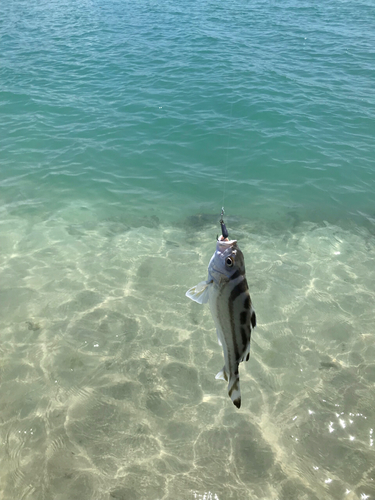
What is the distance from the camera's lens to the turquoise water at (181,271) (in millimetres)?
6746

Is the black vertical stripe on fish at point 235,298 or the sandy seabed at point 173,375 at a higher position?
the black vertical stripe on fish at point 235,298

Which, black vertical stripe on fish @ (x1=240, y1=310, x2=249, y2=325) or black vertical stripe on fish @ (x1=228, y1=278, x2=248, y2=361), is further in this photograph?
black vertical stripe on fish @ (x1=240, y1=310, x2=249, y2=325)

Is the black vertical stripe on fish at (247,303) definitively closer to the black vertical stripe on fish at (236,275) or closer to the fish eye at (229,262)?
the black vertical stripe on fish at (236,275)

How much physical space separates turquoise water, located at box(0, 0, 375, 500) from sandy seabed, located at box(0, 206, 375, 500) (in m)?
0.03

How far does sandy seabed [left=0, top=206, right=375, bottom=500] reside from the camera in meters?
6.50

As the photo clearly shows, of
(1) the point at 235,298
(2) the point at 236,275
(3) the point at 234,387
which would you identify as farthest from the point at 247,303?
(3) the point at 234,387

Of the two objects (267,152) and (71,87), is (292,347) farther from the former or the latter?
(71,87)

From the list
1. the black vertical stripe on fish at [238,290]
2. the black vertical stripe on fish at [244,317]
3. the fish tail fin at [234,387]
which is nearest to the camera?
the black vertical stripe on fish at [238,290]

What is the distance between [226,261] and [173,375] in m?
5.11

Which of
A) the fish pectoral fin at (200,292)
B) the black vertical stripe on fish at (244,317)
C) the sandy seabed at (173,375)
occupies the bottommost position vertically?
the sandy seabed at (173,375)

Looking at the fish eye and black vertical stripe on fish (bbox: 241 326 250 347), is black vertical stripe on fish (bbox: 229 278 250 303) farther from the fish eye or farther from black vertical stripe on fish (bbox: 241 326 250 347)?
black vertical stripe on fish (bbox: 241 326 250 347)

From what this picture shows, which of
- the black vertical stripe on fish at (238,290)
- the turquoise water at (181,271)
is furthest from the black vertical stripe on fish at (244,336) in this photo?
the turquoise water at (181,271)

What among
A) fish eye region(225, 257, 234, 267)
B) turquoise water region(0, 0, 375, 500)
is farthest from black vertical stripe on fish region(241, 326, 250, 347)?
turquoise water region(0, 0, 375, 500)

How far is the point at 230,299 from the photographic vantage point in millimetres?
3688
